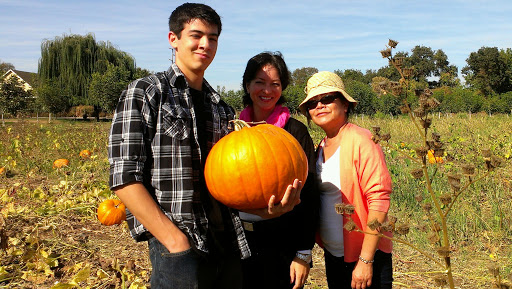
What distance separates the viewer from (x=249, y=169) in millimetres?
1790

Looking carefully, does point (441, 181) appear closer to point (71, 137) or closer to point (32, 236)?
point (32, 236)

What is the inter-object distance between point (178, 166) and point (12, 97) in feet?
101

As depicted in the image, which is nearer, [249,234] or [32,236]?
[249,234]

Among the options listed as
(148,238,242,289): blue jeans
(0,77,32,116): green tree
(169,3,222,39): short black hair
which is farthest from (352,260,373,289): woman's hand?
(0,77,32,116): green tree

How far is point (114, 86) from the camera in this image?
105 ft

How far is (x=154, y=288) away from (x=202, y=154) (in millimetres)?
603

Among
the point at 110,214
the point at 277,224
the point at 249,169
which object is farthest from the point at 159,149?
the point at 110,214

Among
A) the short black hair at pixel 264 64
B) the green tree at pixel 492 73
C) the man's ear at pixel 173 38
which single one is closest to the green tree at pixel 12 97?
the short black hair at pixel 264 64

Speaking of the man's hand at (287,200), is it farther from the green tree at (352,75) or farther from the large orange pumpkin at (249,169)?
the green tree at (352,75)

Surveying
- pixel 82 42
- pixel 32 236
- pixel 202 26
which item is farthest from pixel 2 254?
pixel 82 42

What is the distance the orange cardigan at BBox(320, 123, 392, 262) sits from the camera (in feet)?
6.43

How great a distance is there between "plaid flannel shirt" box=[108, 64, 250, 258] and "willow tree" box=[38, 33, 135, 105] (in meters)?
34.9

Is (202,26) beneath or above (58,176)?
above

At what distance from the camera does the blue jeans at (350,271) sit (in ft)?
6.76
